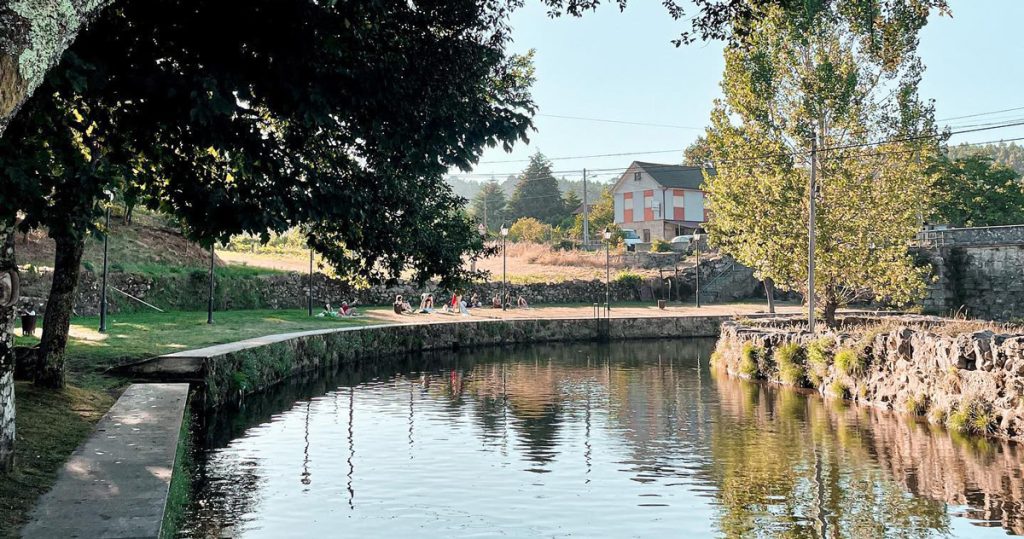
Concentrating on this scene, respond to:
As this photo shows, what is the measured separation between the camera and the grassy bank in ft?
25.9

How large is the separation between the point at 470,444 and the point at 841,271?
61.0 feet

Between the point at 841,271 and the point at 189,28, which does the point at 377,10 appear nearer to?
the point at 189,28

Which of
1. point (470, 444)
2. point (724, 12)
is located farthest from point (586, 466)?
point (724, 12)

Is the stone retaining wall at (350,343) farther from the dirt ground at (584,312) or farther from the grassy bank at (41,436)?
the grassy bank at (41,436)

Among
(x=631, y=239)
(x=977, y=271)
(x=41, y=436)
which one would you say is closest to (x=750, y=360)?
(x=41, y=436)

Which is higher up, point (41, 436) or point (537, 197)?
point (537, 197)

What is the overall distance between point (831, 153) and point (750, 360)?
9.46 metres

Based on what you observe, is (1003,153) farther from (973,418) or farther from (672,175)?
(973,418)

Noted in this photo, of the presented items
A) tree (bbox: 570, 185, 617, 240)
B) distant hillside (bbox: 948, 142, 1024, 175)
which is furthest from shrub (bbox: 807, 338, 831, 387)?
distant hillside (bbox: 948, 142, 1024, 175)

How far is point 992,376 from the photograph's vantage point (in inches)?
625

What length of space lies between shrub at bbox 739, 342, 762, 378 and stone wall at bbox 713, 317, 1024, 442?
0.03m

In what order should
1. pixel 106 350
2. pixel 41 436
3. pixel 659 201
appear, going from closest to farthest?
pixel 41 436
pixel 106 350
pixel 659 201

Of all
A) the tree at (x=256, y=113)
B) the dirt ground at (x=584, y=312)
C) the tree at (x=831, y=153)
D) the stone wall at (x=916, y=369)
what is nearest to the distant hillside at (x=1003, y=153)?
the dirt ground at (x=584, y=312)

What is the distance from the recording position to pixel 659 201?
78.9 m
